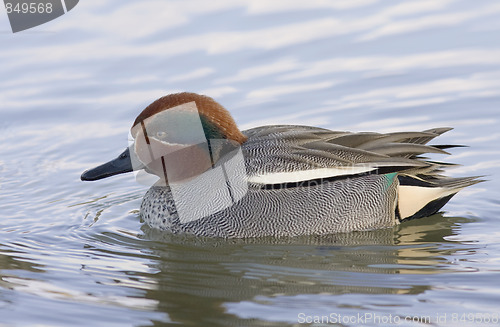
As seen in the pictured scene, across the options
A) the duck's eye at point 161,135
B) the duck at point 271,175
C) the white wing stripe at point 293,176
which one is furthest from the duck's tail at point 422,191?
the duck's eye at point 161,135

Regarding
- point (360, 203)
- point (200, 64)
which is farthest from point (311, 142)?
point (200, 64)

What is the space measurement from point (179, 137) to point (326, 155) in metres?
1.24

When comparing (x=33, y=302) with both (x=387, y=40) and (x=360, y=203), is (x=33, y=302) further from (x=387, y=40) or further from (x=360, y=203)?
(x=387, y=40)

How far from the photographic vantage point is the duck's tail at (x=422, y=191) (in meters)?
7.39

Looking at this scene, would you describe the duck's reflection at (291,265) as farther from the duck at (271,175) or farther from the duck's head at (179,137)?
the duck's head at (179,137)

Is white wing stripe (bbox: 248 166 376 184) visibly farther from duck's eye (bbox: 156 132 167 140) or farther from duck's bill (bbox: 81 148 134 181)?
duck's bill (bbox: 81 148 134 181)

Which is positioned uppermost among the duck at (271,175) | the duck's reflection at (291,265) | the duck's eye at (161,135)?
the duck's eye at (161,135)

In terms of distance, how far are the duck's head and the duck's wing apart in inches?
10.8

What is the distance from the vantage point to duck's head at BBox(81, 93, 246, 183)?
730cm

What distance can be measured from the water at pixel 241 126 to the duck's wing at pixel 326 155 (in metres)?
0.52

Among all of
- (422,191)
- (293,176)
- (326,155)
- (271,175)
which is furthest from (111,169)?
(422,191)

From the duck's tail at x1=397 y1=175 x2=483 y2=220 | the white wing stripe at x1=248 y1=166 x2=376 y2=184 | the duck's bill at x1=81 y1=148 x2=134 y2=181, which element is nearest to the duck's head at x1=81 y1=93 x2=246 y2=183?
the duck's bill at x1=81 y1=148 x2=134 y2=181

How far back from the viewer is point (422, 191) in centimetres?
740

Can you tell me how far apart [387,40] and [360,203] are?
4467 millimetres
